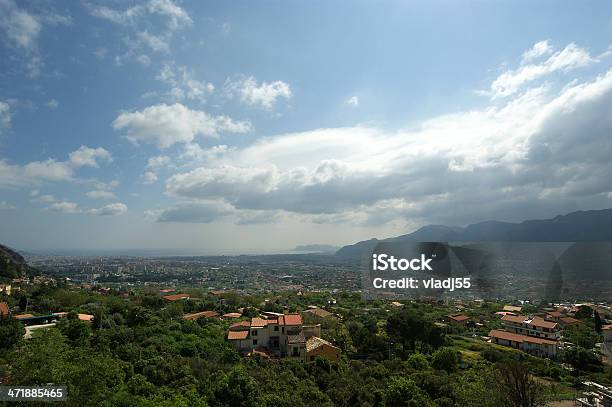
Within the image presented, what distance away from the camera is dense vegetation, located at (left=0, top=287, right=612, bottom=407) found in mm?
11816

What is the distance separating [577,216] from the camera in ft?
282

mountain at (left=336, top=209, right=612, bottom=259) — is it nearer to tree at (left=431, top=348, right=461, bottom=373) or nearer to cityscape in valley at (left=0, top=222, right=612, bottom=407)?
cityscape in valley at (left=0, top=222, right=612, bottom=407)

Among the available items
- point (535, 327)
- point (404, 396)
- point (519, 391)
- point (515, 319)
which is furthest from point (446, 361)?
point (515, 319)

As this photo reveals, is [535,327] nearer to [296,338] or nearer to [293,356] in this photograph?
[296,338]

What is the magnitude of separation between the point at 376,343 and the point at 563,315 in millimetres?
27600

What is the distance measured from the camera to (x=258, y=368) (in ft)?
59.9

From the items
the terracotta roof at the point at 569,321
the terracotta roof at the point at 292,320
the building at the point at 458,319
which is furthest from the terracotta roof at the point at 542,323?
the terracotta roof at the point at 292,320

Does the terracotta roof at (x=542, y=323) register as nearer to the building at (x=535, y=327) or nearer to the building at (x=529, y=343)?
the building at (x=535, y=327)

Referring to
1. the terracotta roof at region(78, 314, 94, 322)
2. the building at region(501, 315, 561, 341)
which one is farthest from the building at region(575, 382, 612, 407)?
the terracotta roof at region(78, 314, 94, 322)

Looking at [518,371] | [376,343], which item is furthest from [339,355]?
[518,371]

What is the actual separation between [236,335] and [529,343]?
23380 millimetres

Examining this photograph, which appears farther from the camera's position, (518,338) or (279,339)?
(518,338)

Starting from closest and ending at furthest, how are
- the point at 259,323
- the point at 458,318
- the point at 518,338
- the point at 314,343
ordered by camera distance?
the point at 314,343, the point at 259,323, the point at 518,338, the point at 458,318

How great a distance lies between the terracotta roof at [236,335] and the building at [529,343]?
2157 cm
